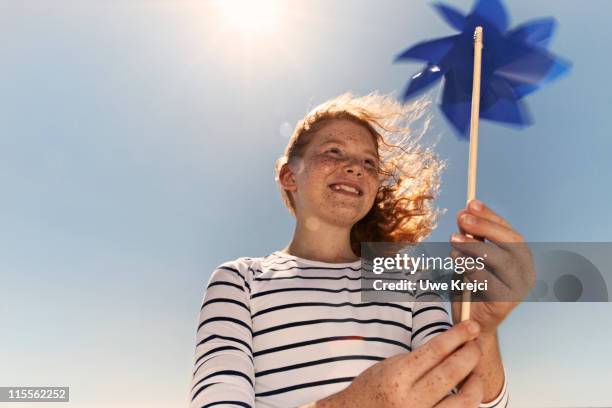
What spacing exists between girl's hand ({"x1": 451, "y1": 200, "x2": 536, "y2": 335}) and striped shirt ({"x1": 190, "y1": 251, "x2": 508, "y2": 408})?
28 cm

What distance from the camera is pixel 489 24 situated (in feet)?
6.69

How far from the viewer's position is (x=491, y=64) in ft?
6.79

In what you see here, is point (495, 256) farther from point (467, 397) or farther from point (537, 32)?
point (537, 32)

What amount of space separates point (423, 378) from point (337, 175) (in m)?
1.04

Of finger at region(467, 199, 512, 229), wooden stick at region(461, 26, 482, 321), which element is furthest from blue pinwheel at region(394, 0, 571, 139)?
finger at region(467, 199, 512, 229)

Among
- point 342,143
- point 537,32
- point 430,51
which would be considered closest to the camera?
point 537,32

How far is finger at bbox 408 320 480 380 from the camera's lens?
140 centimetres

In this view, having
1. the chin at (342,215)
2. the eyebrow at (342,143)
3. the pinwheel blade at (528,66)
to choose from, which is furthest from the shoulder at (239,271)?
the pinwheel blade at (528,66)

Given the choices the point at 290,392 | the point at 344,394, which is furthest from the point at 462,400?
the point at 290,392

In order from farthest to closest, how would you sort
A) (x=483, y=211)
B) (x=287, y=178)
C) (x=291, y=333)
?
1. (x=287, y=178)
2. (x=291, y=333)
3. (x=483, y=211)

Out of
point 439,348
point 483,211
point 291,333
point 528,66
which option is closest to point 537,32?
point 528,66

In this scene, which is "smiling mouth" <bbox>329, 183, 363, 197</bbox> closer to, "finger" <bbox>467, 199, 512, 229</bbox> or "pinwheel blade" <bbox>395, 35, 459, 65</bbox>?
"pinwheel blade" <bbox>395, 35, 459, 65</bbox>

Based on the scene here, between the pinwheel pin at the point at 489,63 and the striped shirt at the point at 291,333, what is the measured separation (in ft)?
2.30

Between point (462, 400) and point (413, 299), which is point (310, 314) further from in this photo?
point (462, 400)
